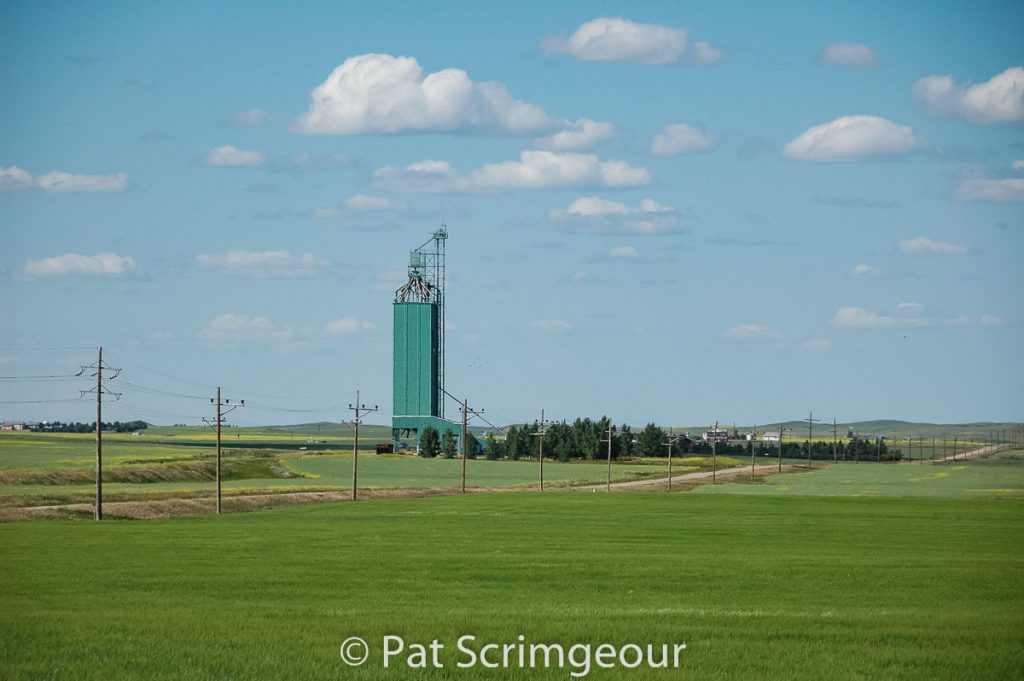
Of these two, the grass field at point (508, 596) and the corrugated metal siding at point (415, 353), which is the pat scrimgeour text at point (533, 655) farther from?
the corrugated metal siding at point (415, 353)

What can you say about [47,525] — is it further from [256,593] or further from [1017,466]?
[1017,466]

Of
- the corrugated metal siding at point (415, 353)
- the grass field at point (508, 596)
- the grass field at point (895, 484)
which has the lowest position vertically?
the grass field at point (895, 484)

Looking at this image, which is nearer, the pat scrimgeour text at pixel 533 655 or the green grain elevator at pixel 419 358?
the pat scrimgeour text at pixel 533 655

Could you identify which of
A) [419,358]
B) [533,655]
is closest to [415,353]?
[419,358]

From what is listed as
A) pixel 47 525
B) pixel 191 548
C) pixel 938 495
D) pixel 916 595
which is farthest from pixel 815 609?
pixel 938 495

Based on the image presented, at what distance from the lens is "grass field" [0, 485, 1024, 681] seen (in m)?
20.7

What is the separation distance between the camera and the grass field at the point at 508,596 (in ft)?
67.9

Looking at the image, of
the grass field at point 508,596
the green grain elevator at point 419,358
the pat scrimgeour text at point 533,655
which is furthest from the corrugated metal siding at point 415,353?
the pat scrimgeour text at point 533,655

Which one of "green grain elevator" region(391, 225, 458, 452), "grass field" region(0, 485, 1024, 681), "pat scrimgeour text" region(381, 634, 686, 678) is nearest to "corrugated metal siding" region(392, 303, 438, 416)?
→ "green grain elevator" region(391, 225, 458, 452)

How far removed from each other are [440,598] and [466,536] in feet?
69.4

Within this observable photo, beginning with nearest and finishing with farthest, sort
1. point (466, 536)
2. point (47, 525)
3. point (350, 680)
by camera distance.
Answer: point (350, 680)
point (466, 536)
point (47, 525)

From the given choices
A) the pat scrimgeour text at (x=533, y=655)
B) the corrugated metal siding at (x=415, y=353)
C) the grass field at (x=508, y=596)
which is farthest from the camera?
the corrugated metal siding at (x=415, y=353)

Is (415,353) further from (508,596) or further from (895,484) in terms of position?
(508,596)

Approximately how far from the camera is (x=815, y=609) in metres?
26.7
